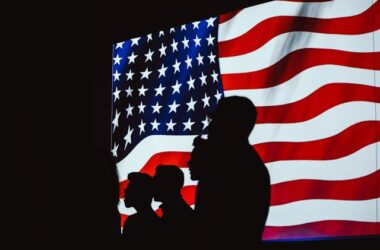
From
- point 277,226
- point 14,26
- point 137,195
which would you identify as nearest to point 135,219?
point 137,195

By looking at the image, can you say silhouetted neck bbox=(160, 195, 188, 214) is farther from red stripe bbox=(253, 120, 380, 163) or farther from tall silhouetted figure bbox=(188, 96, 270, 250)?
tall silhouetted figure bbox=(188, 96, 270, 250)

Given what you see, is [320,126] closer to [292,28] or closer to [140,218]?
[292,28]

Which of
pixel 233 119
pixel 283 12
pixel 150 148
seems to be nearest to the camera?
pixel 233 119

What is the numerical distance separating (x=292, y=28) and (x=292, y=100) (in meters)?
0.53

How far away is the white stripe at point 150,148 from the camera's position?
4.51 meters

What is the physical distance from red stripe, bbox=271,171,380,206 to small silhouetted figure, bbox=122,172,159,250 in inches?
35.3

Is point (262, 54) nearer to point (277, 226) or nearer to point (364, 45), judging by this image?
point (364, 45)

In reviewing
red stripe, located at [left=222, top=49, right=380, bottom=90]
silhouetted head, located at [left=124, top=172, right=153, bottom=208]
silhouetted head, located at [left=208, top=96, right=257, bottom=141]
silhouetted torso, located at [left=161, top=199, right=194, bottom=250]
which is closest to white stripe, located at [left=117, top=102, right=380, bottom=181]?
red stripe, located at [left=222, top=49, right=380, bottom=90]

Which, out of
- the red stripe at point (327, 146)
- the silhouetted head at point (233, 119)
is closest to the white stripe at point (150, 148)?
the red stripe at point (327, 146)

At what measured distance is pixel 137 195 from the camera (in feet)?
12.3

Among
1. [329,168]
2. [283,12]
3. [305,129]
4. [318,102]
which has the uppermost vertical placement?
[283,12]

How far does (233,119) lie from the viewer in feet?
7.10

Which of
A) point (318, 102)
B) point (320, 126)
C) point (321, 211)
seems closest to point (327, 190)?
point (321, 211)

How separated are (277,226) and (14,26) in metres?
3.37
